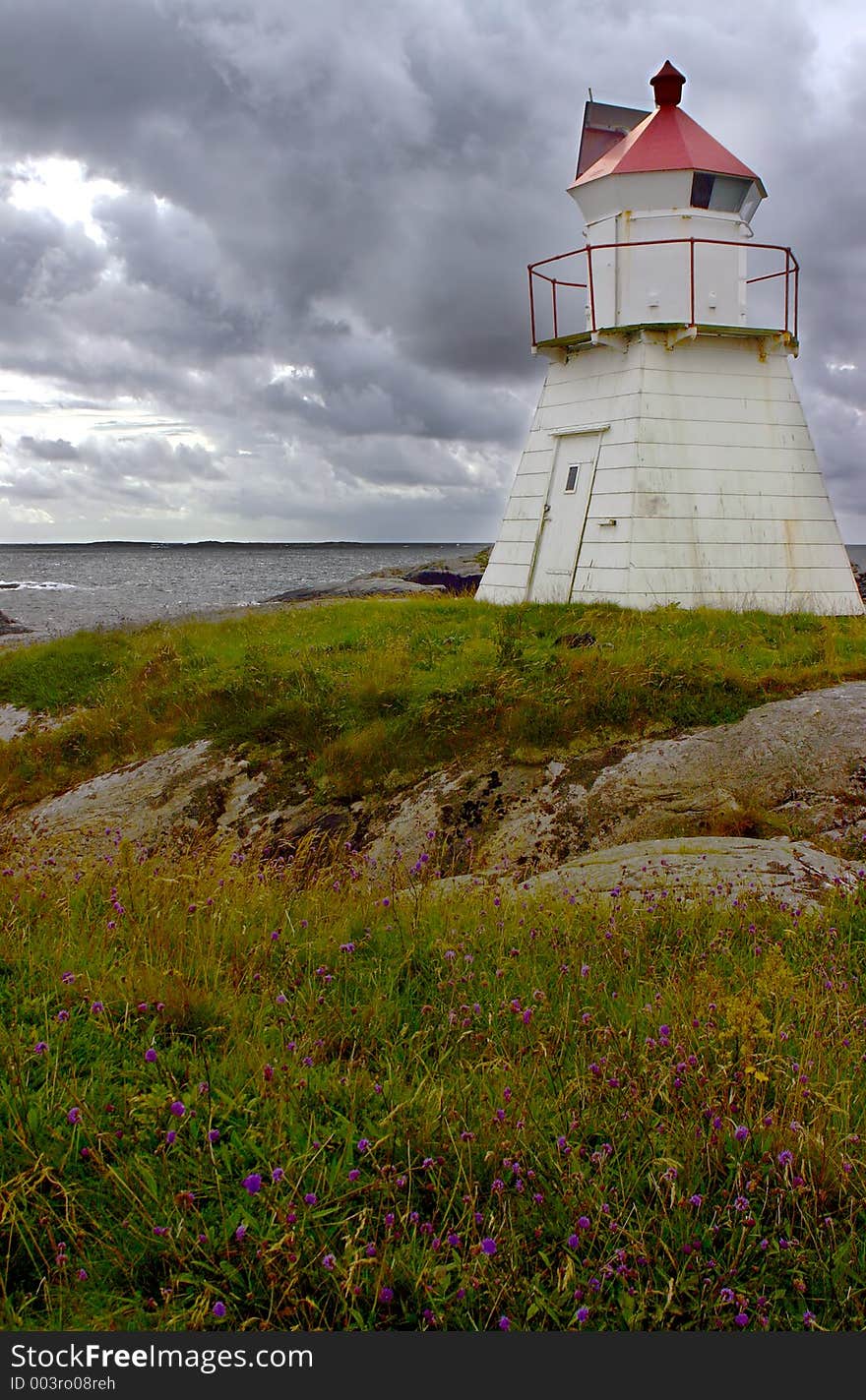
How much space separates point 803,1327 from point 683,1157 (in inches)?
23.8

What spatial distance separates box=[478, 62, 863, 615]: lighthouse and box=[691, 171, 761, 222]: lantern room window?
31 mm

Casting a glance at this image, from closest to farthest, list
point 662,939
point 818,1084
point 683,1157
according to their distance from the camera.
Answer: point 683,1157, point 818,1084, point 662,939

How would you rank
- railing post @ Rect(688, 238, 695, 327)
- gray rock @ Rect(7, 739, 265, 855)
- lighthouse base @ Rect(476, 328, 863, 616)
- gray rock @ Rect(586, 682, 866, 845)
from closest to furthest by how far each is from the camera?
gray rock @ Rect(586, 682, 866, 845) < gray rock @ Rect(7, 739, 265, 855) < railing post @ Rect(688, 238, 695, 327) < lighthouse base @ Rect(476, 328, 863, 616)

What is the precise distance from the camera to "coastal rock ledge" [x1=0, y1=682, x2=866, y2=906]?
982 cm

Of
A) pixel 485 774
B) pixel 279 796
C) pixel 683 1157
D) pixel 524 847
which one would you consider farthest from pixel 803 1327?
pixel 279 796

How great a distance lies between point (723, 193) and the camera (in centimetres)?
1861

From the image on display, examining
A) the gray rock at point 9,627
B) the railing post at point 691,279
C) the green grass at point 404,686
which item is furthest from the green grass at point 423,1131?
the gray rock at point 9,627

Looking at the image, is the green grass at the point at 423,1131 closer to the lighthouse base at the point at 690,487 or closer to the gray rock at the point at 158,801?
the gray rock at the point at 158,801

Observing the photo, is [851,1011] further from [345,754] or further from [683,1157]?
[345,754]

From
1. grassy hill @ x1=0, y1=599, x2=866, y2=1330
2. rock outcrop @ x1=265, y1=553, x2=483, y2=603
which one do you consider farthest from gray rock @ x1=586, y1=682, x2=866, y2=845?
rock outcrop @ x1=265, y1=553, x2=483, y2=603

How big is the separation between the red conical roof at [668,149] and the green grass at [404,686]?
8848mm

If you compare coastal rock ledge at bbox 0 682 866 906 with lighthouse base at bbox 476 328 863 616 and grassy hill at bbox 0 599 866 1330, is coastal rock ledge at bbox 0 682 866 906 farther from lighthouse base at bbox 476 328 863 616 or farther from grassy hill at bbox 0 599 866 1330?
lighthouse base at bbox 476 328 863 616

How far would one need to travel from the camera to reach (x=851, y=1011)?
452 centimetres

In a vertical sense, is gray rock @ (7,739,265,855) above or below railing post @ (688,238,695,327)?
below
